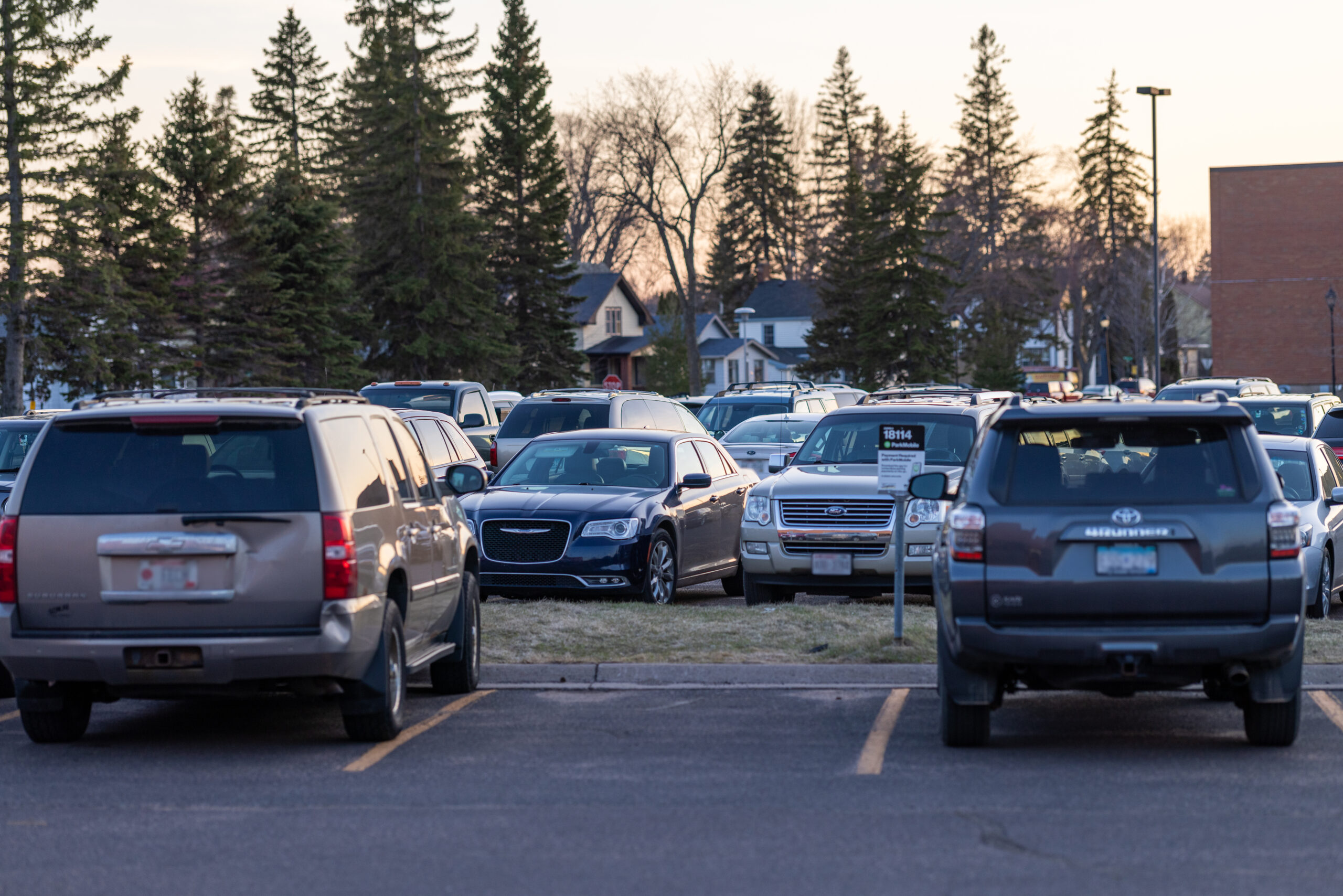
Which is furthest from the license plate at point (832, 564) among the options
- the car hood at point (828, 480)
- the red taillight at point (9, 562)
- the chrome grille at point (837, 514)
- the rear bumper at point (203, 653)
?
the red taillight at point (9, 562)

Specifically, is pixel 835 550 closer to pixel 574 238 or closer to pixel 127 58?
pixel 127 58

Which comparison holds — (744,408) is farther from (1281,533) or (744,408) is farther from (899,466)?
(1281,533)

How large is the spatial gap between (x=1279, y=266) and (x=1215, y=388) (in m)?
42.0

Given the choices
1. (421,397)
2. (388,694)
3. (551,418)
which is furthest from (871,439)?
(421,397)

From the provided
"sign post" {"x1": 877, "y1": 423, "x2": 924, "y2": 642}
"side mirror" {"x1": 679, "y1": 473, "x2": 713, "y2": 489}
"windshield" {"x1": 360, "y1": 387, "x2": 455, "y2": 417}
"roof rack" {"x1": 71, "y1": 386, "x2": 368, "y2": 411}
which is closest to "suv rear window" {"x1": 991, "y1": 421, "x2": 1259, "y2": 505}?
"sign post" {"x1": 877, "y1": 423, "x2": 924, "y2": 642}

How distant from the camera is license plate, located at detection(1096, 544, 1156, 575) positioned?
24.6ft

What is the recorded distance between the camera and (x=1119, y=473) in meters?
7.89

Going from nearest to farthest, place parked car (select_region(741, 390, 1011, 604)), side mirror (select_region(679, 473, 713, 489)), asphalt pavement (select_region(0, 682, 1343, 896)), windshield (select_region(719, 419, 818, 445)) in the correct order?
asphalt pavement (select_region(0, 682, 1343, 896))
parked car (select_region(741, 390, 1011, 604))
side mirror (select_region(679, 473, 713, 489))
windshield (select_region(719, 419, 818, 445))

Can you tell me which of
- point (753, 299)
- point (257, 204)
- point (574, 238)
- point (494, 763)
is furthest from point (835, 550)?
point (753, 299)

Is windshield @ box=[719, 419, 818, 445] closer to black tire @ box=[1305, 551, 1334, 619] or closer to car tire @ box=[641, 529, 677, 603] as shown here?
car tire @ box=[641, 529, 677, 603]

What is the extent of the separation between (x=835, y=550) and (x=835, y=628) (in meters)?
2.22

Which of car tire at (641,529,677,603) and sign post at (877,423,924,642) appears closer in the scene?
sign post at (877,423,924,642)

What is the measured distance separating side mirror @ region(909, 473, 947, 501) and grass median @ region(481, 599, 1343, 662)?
1.74 meters

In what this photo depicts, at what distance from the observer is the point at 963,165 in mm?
94625
